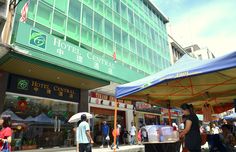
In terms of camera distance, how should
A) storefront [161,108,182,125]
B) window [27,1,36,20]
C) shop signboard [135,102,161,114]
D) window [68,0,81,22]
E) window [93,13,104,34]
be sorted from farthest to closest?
storefront [161,108,182,125] → shop signboard [135,102,161,114] → window [93,13,104,34] → window [68,0,81,22] → window [27,1,36,20]

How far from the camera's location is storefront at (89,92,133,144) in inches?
660

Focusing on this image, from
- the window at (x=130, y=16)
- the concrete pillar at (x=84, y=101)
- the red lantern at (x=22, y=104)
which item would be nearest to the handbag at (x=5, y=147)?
the red lantern at (x=22, y=104)

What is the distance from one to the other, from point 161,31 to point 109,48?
1493 cm

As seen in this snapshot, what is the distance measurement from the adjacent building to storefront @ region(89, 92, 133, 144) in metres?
0.08

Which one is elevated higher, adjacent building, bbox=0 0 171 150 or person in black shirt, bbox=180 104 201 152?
adjacent building, bbox=0 0 171 150

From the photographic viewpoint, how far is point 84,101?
15516 mm

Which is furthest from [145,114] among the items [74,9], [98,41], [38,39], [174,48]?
[174,48]

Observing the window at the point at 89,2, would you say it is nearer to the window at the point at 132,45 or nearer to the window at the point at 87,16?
the window at the point at 87,16

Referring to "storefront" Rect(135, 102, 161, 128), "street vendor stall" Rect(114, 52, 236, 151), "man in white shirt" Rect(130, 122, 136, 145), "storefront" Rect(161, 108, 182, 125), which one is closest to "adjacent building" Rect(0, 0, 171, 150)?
"storefront" Rect(135, 102, 161, 128)

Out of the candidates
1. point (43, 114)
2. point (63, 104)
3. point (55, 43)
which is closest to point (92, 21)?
point (55, 43)

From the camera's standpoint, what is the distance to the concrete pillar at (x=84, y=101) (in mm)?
15227

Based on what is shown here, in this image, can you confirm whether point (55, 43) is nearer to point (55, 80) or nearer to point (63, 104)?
point (55, 80)

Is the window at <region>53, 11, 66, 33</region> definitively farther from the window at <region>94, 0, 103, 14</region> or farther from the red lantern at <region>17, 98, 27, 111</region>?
the red lantern at <region>17, 98, 27, 111</region>

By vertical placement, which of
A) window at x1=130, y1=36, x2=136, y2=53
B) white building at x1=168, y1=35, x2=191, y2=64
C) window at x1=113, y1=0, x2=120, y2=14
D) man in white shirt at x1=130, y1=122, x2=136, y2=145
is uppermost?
white building at x1=168, y1=35, x2=191, y2=64
